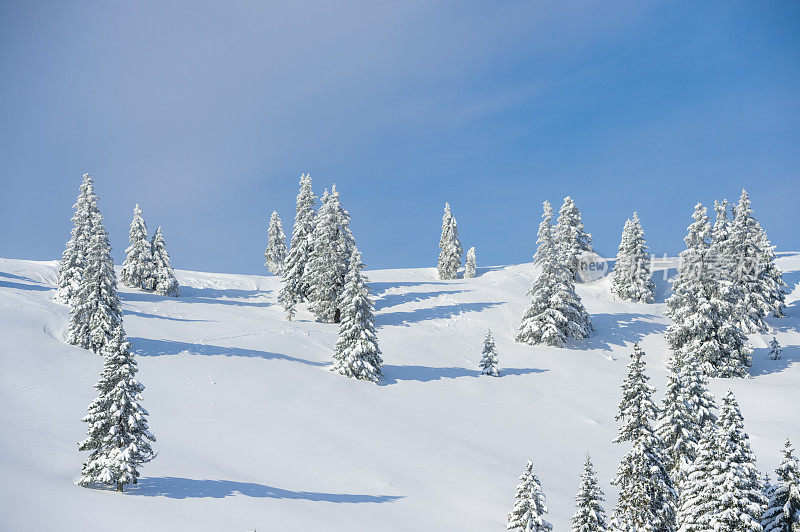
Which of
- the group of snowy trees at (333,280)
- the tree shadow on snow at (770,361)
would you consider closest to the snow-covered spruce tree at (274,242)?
the group of snowy trees at (333,280)

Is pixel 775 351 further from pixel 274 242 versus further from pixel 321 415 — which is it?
pixel 274 242

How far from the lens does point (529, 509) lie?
56.7ft

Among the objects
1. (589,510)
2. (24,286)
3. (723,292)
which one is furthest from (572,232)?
(24,286)

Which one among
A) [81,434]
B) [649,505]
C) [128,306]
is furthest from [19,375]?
[649,505]

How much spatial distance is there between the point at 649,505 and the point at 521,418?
15.1 metres

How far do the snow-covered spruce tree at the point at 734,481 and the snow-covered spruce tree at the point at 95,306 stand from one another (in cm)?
3554

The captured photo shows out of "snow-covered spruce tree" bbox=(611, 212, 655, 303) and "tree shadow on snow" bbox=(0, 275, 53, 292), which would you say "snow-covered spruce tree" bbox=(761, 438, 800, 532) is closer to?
"snow-covered spruce tree" bbox=(611, 212, 655, 303)

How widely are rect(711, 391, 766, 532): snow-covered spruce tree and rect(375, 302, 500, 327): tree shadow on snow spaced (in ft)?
124

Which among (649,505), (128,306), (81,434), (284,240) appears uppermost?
(284,240)

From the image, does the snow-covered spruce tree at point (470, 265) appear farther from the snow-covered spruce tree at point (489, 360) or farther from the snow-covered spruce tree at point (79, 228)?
the snow-covered spruce tree at point (79, 228)

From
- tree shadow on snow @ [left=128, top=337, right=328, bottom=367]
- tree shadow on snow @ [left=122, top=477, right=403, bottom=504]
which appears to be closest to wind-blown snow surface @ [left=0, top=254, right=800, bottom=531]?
tree shadow on snow @ [left=122, top=477, right=403, bottom=504]

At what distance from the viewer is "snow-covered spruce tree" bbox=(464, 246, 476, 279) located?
91.3 m

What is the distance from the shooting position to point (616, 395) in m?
40.6

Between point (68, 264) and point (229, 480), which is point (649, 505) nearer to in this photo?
point (229, 480)
